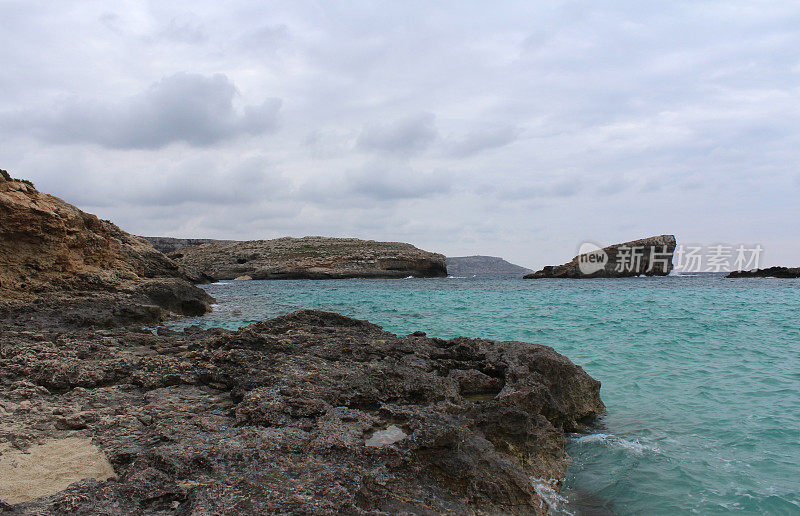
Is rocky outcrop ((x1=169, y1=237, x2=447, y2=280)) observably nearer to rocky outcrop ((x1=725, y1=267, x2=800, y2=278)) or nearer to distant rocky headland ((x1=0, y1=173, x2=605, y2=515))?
rocky outcrop ((x1=725, y1=267, x2=800, y2=278))

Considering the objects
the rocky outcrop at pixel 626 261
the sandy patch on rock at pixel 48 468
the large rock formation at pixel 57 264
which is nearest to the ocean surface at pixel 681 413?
the large rock formation at pixel 57 264

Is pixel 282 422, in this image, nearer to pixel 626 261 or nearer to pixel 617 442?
pixel 617 442

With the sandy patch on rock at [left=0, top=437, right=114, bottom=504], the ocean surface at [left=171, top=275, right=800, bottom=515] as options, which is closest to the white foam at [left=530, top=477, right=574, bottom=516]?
the ocean surface at [left=171, top=275, right=800, bottom=515]

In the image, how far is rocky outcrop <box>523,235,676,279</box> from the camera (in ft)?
253

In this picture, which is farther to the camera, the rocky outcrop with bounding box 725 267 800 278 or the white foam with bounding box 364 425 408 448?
the rocky outcrop with bounding box 725 267 800 278

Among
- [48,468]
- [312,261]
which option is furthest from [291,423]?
[312,261]

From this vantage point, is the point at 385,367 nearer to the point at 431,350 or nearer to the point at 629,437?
the point at 431,350

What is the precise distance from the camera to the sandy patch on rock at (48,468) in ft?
9.36

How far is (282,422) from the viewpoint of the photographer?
4043mm

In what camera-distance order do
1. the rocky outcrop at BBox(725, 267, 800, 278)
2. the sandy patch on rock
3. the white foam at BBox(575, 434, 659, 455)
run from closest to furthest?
the sandy patch on rock, the white foam at BBox(575, 434, 659, 455), the rocky outcrop at BBox(725, 267, 800, 278)

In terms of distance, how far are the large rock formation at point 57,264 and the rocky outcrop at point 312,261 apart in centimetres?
5309

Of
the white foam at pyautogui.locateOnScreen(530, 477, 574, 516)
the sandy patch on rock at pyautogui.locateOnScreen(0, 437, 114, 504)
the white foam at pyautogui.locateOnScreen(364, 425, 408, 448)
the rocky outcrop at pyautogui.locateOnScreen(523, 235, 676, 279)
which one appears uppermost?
the rocky outcrop at pyautogui.locateOnScreen(523, 235, 676, 279)

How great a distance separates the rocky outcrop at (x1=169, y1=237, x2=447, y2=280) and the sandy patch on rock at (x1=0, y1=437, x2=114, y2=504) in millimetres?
66494

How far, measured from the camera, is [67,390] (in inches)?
194
